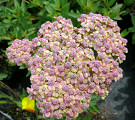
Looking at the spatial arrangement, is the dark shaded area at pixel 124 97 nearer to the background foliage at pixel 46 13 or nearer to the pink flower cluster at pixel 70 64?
the background foliage at pixel 46 13

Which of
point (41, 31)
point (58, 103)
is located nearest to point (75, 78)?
Answer: point (58, 103)

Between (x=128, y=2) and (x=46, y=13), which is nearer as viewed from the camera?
(x=46, y=13)

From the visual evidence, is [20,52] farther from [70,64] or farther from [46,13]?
[46,13]

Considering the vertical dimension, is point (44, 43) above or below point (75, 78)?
above

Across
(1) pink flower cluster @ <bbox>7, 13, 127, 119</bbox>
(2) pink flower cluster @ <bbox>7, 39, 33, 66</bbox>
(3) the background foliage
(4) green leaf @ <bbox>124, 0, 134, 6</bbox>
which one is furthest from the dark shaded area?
(2) pink flower cluster @ <bbox>7, 39, 33, 66</bbox>

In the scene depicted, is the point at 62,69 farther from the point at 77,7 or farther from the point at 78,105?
the point at 77,7

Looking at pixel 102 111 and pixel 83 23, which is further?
pixel 102 111

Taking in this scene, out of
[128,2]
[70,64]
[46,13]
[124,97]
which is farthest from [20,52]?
[124,97]

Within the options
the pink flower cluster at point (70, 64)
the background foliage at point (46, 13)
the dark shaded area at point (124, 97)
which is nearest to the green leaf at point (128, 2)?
the dark shaded area at point (124, 97)
